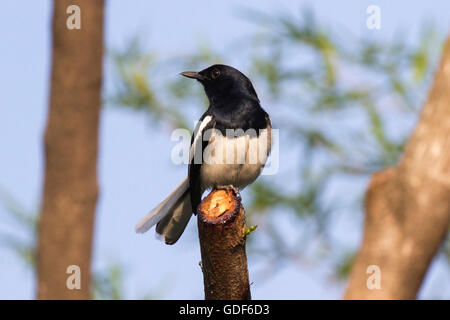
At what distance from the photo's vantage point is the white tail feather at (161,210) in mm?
3936

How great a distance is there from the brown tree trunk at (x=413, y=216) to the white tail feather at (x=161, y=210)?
1.08 m

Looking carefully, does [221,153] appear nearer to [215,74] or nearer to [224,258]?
[215,74]

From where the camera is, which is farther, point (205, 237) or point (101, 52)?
point (101, 52)

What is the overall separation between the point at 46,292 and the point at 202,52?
2983mm

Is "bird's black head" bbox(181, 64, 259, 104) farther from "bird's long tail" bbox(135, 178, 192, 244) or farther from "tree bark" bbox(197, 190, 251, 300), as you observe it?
"tree bark" bbox(197, 190, 251, 300)

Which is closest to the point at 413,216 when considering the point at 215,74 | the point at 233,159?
the point at 233,159

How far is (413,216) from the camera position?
4.18 m

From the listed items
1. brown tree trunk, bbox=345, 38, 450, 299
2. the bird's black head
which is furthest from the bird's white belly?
brown tree trunk, bbox=345, 38, 450, 299

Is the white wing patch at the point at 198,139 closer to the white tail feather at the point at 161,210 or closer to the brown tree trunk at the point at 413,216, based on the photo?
the white tail feather at the point at 161,210

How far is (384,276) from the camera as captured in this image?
411cm

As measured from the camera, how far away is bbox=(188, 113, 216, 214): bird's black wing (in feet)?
12.9

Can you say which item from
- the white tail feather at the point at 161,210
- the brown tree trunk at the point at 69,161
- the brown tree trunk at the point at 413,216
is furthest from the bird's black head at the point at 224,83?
the brown tree trunk at the point at 413,216
